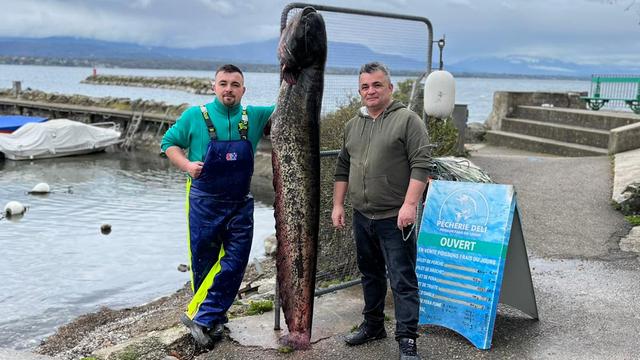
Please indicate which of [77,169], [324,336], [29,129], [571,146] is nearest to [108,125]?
[29,129]

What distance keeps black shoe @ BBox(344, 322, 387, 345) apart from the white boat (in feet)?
93.8

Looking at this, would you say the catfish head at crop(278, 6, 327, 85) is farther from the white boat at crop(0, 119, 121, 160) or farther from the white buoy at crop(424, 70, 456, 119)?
the white boat at crop(0, 119, 121, 160)

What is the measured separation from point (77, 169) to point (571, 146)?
20846 mm

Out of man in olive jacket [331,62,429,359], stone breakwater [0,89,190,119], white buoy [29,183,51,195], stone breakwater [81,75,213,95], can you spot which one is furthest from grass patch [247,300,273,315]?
stone breakwater [81,75,213,95]

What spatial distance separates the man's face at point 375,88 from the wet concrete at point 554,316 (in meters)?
1.92

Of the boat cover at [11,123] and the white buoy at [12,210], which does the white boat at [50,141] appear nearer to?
the boat cover at [11,123]

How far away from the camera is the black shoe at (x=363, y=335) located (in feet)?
16.3

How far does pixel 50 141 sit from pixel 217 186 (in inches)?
1131

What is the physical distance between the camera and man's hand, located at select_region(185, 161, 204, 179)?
15.0 feet

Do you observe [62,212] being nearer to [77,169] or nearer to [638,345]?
[77,169]

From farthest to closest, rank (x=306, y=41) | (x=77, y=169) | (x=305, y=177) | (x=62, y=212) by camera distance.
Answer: (x=77, y=169) → (x=62, y=212) → (x=305, y=177) → (x=306, y=41)

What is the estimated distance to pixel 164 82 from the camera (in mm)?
108438

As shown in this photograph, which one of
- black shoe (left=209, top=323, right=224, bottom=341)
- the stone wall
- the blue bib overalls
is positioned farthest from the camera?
the stone wall

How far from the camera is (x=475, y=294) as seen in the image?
4949 millimetres
